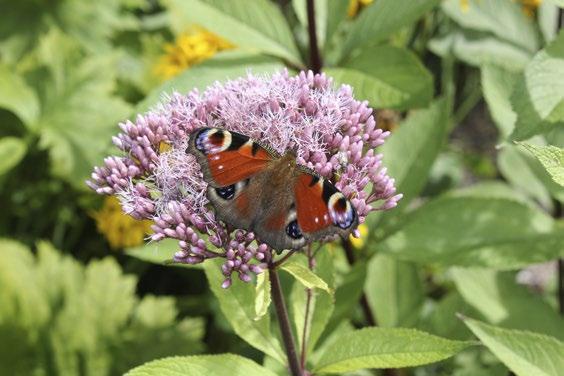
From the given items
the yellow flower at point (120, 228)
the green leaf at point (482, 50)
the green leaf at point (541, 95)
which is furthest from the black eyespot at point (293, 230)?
the yellow flower at point (120, 228)

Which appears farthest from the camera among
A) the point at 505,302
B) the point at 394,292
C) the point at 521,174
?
the point at 521,174

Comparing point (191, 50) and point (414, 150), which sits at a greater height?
point (191, 50)

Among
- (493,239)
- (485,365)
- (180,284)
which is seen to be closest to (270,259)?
(493,239)

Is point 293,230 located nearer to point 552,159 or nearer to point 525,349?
point 552,159

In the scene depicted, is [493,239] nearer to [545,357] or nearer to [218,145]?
[545,357]

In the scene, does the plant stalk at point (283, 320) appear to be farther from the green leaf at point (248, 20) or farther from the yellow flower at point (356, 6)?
the yellow flower at point (356, 6)

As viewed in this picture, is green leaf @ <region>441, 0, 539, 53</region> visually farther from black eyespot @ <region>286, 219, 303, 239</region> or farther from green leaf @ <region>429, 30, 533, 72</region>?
black eyespot @ <region>286, 219, 303, 239</region>

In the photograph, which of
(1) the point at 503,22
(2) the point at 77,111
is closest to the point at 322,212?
(1) the point at 503,22
